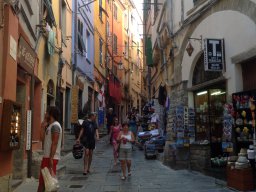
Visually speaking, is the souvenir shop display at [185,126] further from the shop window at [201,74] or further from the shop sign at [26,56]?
the shop sign at [26,56]

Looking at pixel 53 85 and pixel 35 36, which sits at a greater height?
pixel 35 36

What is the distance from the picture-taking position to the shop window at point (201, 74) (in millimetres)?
10897

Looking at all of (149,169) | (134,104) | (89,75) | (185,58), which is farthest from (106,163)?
(134,104)

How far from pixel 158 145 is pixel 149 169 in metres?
3.14

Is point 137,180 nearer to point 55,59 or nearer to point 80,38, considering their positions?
point 55,59

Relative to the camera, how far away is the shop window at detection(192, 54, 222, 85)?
10897 mm

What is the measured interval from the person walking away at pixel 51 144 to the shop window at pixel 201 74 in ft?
18.0

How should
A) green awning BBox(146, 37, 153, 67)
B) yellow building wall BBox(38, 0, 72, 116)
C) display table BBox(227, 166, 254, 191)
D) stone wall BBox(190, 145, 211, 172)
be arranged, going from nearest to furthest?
1. display table BBox(227, 166, 254, 191)
2. stone wall BBox(190, 145, 211, 172)
3. yellow building wall BBox(38, 0, 72, 116)
4. green awning BBox(146, 37, 153, 67)

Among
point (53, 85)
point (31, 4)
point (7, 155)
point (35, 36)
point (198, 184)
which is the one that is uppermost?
point (31, 4)

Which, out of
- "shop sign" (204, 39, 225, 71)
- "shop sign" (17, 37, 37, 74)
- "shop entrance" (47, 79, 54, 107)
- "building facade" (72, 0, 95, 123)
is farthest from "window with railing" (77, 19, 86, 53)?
"shop sign" (204, 39, 225, 71)

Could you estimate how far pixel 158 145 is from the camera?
49.0ft

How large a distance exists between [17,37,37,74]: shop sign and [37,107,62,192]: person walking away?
6.54 ft

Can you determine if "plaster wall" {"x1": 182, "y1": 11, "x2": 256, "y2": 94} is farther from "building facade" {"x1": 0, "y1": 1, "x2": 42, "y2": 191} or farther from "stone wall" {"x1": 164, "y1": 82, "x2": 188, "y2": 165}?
"building facade" {"x1": 0, "y1": 1, "x2": 42, "y2": 191}

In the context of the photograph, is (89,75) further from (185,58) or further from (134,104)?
(134,104)
